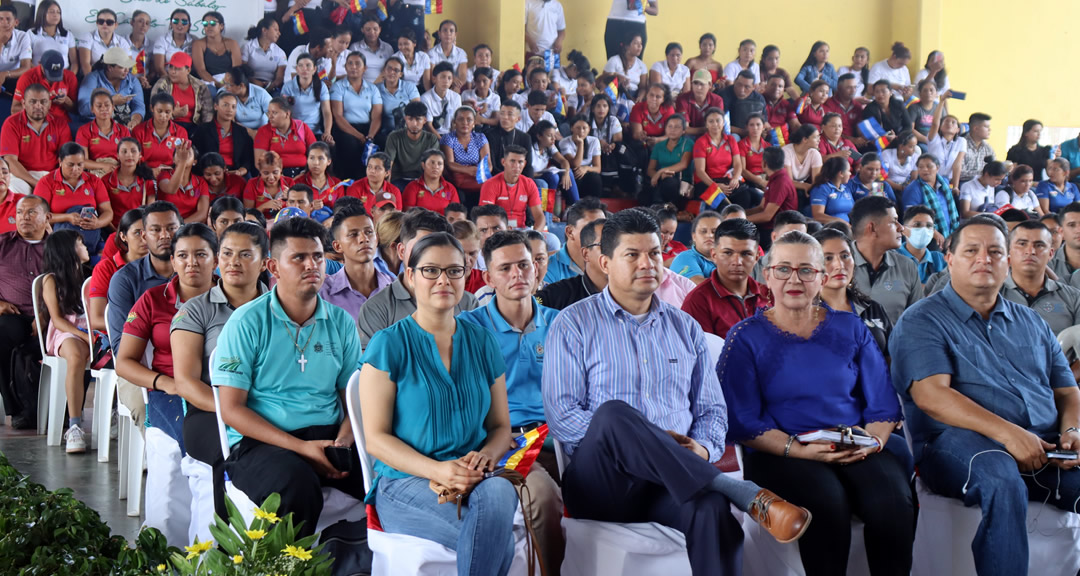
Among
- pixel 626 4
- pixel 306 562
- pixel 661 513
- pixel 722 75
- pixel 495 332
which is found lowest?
pixel 661 513

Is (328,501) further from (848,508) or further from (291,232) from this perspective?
(848,508)

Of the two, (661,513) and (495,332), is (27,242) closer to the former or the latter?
(495,332)

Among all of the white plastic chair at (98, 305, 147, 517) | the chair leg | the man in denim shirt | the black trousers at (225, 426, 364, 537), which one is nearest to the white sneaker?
the white plastic chair at (98, 305, 147, 517)

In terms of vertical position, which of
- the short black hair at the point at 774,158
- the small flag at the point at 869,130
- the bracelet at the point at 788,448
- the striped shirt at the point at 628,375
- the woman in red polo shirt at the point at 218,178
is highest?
the small flag at the point at 869,130

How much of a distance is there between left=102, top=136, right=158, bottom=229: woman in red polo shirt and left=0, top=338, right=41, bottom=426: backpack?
171 cm

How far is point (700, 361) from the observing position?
8.97 ft

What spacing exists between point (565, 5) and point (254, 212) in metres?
5.56

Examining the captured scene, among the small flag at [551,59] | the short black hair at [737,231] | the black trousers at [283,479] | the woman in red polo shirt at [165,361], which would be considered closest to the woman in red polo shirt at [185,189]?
the woman in red polo shirt at [165,361]

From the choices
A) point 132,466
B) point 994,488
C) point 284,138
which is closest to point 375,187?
point 284,138

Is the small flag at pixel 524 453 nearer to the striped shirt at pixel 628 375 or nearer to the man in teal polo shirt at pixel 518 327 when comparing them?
the striped shirt at pixel 628 375

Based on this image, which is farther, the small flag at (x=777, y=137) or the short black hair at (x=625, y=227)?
the small flag at (x=777, y=137)

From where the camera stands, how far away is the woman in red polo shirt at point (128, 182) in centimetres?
655

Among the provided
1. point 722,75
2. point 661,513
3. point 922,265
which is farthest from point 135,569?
point 722,75

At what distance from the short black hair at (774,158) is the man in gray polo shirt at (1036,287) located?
453 cm
